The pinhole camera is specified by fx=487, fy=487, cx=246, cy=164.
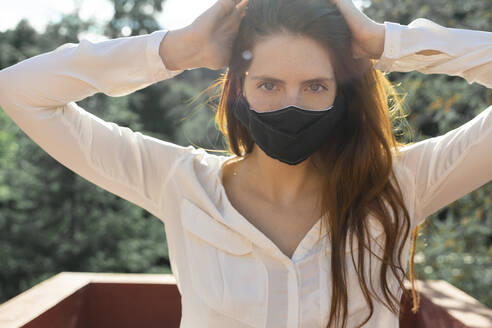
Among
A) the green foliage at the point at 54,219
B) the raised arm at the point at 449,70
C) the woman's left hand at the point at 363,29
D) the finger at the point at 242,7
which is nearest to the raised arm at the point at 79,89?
the finger at the point at 242,7

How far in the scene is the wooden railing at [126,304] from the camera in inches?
70.7

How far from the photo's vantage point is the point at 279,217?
62.4 inches

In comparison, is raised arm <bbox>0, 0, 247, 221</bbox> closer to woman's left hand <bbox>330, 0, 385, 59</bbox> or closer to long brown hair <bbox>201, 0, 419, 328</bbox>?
long brown hair <bbox>201, 0, 419, 328</bbox>

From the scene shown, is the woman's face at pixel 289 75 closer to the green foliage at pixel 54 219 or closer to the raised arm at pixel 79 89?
the raised arm at pixel 79 89

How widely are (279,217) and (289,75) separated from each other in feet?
1.53

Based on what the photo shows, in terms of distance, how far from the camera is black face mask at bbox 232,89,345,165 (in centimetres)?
144

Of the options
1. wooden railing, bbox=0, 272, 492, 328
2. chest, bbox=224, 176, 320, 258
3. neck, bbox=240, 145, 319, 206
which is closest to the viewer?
chest, bbox=224, 176, 320, 258

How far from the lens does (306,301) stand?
1421mm

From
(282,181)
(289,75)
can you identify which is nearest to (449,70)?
(289,75)

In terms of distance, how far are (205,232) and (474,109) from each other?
7.73 ft

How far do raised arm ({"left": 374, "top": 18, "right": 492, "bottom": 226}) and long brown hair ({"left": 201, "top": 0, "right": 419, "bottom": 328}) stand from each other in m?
0.11

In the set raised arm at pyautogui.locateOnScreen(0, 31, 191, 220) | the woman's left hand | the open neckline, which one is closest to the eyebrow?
the woman's left hand

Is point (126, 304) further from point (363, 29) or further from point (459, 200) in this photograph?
point (459, 200)

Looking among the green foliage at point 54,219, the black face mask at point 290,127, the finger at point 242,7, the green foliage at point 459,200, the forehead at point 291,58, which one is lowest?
A: the green foliage at point 54,219
